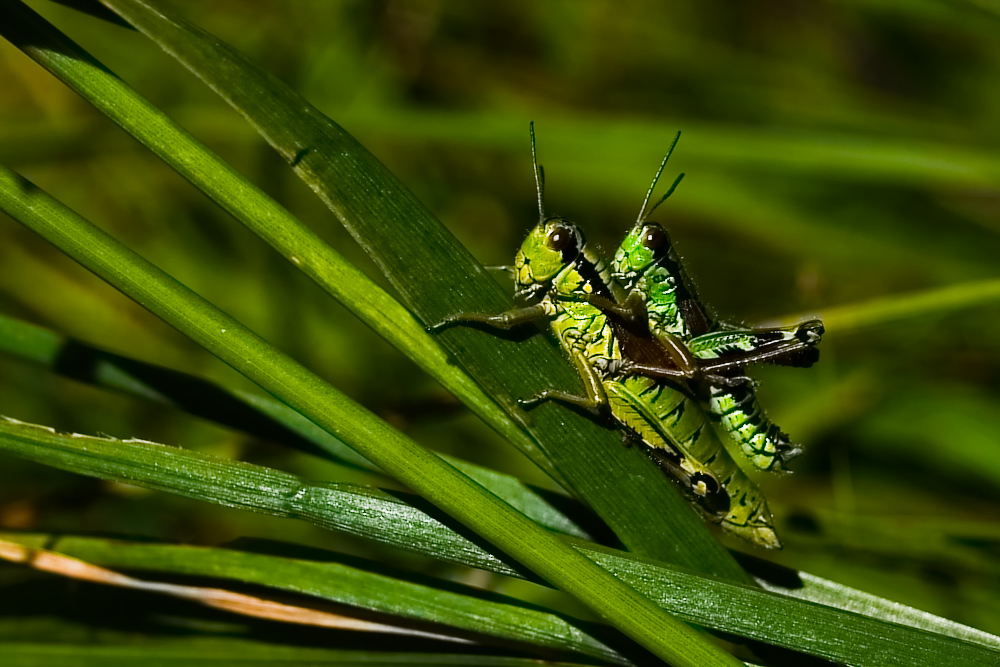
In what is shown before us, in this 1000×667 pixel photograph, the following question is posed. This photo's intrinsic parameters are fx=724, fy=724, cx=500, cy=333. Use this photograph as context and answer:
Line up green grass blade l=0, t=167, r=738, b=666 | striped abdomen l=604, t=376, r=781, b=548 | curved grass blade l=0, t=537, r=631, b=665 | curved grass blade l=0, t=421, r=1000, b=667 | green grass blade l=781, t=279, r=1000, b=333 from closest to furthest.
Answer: green grass blade l=0, t=167, r=738, b=666 < curved grass blade l=0, t=421, r=1000, b=667 < curved grass blade l=0, t=537, r=631, b=665 < striped abdomen l=604, t=376, r=781, b=548 < green grass blade l=781, t=279, r=1000, b=333

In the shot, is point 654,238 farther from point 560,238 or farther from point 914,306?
point 914,306

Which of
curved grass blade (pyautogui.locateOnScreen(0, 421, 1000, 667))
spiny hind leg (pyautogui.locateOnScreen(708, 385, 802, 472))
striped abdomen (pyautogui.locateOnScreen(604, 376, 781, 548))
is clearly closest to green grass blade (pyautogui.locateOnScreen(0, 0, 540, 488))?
curved grass blade (pyautogui.locateOnScreen(0, 421, 1000, 667))

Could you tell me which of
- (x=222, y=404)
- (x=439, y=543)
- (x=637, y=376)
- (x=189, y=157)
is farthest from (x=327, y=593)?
(x=637, y=376)

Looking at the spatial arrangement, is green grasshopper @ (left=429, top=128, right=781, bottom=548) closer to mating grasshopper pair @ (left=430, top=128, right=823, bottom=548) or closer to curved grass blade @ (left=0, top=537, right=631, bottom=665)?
mating grasshopper pair @ (left=430, top=128, right=823, bottom=548)

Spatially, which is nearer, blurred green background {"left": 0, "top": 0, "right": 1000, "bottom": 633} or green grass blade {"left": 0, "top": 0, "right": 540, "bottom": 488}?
green grass blade {"left": 0, "top": 0, "right": 540, "bottom": 488}

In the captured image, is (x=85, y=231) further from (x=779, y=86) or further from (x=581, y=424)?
(x=779, y=86)

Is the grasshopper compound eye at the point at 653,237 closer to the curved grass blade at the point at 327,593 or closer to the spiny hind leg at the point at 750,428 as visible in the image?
the spiny hind leg at the point at 750,428
